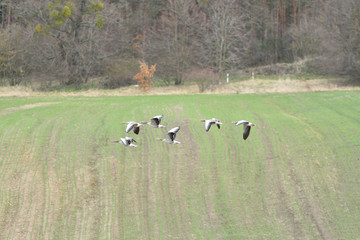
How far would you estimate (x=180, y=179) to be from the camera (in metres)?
13.7

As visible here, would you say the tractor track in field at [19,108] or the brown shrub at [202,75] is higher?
the tractor track in field at [19,108]

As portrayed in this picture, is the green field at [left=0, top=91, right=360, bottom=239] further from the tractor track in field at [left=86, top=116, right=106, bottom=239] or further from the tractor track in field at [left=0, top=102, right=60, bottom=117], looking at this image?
the tractor track in field at [left=0, top=102, right=60, bottom=117]

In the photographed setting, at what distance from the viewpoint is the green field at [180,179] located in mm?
11836

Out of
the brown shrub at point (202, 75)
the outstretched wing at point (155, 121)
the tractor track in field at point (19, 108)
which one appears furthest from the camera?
→ the brown shrub at point (202, 75)

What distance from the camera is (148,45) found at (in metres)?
48.7

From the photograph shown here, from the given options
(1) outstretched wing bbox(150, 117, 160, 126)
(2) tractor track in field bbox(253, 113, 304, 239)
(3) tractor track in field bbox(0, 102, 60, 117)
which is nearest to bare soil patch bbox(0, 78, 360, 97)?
(3) tractor track in field bbox(0, 102, 60, 117)

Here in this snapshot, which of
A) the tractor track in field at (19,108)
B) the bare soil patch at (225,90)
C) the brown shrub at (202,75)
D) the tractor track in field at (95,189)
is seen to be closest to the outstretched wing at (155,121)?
the tractor track in field at (95,189)

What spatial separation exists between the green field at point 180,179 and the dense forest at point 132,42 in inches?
854

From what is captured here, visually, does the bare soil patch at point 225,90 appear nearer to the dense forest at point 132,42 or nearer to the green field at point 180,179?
the dense forest at point 132,42

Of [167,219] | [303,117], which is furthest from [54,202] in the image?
[303,117]

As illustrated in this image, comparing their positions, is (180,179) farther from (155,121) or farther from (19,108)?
(19,108)

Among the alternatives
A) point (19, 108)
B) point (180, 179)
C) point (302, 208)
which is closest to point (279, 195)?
point (302, 208)

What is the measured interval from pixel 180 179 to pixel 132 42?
130ft

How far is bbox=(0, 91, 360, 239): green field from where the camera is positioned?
1184 cm
